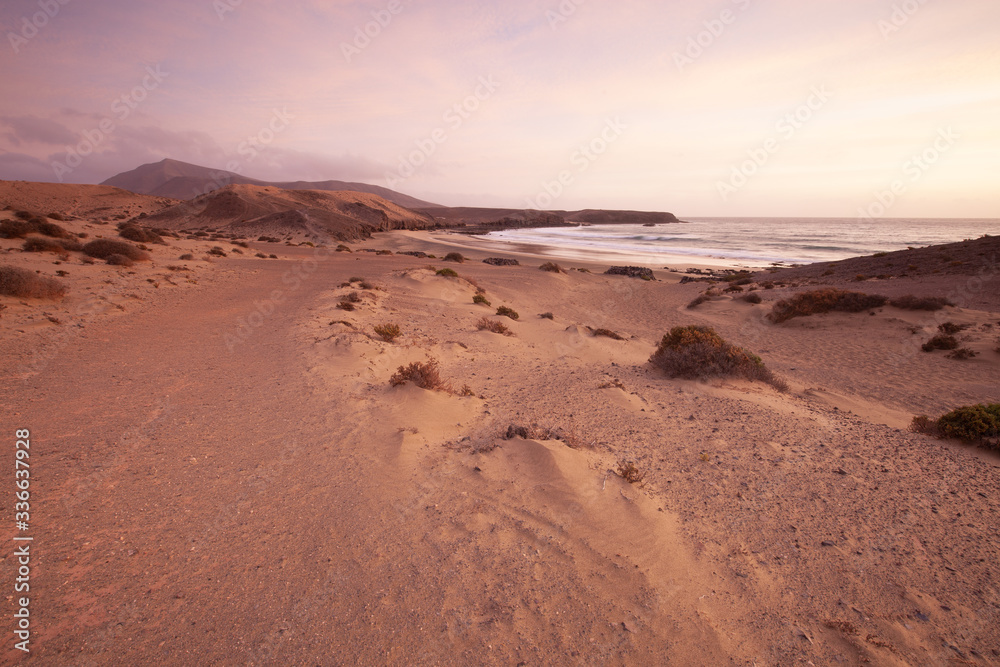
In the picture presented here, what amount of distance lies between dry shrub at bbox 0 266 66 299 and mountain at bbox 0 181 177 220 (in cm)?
4975

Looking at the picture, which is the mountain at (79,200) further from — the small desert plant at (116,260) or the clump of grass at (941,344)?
the clump of grass at (941,344)

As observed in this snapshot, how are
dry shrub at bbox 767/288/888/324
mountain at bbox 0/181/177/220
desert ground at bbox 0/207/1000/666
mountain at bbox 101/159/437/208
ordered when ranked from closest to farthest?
desert ground at bbox 0/207/1000/666 → dry shrub at bbox 767/288/888/324 → mountain at bbox 0/181/177/220 → mountain at bbox 101/159/437/208

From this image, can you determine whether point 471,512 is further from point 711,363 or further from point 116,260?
point 116,260

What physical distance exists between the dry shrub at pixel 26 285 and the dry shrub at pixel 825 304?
920 inches

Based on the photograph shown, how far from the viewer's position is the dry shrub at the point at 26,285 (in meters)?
9.62

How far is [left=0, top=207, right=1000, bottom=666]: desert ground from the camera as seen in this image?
280 cm

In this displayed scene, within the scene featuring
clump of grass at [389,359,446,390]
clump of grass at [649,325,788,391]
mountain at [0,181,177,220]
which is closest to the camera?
clump of grass at [389,359,446,390]

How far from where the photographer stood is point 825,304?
1638 centimetres

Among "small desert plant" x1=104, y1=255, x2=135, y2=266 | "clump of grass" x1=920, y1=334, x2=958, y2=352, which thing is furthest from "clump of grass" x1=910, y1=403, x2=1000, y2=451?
"small desert plant" x1=104, y1=255, x2=135, y2=266

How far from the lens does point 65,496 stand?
12.5ft

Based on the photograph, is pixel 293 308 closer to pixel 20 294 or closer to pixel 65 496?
pixel 20 294

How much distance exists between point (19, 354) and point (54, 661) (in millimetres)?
7571

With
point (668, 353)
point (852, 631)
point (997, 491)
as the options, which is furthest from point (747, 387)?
point (852, 631)

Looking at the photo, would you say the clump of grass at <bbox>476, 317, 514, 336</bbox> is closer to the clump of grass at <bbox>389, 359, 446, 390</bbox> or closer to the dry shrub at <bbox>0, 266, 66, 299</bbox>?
the clump of grass at <bbox>389, 359, 446, 390</bbox>
